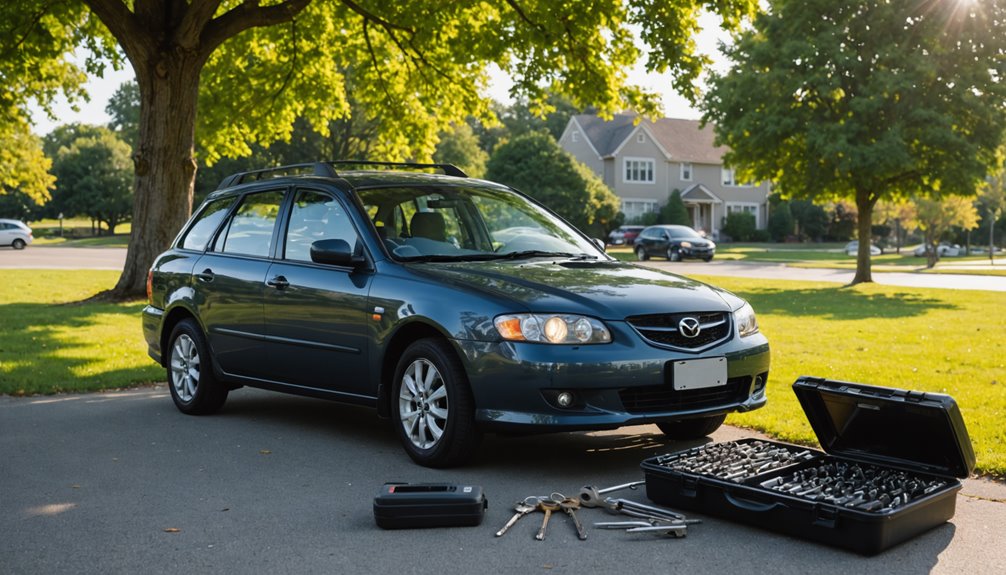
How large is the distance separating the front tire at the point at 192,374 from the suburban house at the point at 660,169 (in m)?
62.2

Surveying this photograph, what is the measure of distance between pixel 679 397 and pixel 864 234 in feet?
85.1

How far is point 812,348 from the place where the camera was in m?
12.8

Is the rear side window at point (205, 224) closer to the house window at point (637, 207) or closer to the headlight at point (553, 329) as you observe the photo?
the headlight at point (553, 329)

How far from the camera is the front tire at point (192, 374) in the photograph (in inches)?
326

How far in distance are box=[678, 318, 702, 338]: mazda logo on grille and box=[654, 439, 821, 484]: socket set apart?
65 centimetres

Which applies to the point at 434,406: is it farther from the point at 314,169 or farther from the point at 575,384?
the point at 314,169

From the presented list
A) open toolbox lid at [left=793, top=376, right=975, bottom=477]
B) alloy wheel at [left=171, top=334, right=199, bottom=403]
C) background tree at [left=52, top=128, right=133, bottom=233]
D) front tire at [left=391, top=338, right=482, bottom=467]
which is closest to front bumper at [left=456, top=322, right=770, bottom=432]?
front tire at [left=391, top=338, right=482, bottom=467]

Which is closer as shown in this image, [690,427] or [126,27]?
[690,427]

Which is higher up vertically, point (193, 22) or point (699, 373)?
point (193, 22)

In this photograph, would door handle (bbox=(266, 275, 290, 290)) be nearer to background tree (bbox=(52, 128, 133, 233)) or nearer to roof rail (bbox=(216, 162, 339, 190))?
roof rail (bbox=(216, 162, 339, 190))

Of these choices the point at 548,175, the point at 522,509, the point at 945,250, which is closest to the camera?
the point at 522,509

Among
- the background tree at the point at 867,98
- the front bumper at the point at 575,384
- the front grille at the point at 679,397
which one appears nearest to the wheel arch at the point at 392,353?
the front bumper at the point at 575,384

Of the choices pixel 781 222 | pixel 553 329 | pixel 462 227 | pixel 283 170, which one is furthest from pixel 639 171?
pixel 553 329

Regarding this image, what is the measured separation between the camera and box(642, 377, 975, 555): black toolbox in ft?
15.4
